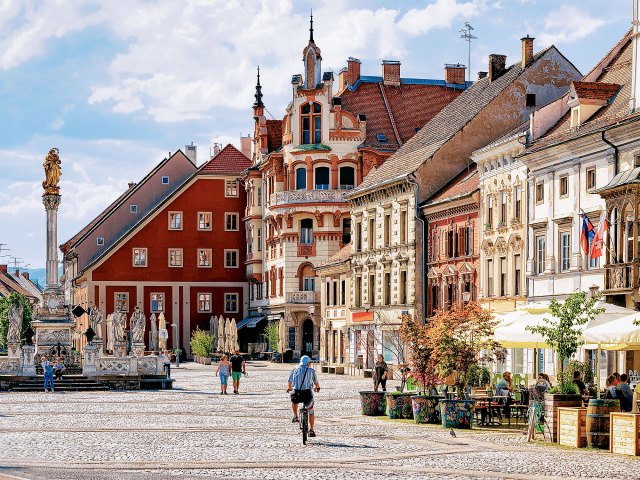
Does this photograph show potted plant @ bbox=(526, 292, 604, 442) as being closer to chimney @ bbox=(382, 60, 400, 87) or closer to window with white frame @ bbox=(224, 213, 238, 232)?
chimney @ bbox=(382, 60, 400, 87)

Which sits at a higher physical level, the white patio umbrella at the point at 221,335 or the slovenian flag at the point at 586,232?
the slovenian flag at the point at 586,232

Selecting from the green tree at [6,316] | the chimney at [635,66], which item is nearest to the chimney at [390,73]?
the chimney at [635,66]

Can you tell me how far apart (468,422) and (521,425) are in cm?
201

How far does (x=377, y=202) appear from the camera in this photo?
74.6m

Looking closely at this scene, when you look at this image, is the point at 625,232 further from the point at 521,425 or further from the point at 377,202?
the point at 377,202

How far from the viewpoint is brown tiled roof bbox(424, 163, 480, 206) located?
63225 mm

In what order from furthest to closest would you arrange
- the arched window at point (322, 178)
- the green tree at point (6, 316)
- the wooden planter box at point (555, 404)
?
the green tree at point (6, 316), the arched window at point (322, 178), the wooden planter box at point (555, 404)

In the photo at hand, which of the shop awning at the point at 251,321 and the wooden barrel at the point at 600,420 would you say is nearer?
the wooden barrel at the point at 600,420

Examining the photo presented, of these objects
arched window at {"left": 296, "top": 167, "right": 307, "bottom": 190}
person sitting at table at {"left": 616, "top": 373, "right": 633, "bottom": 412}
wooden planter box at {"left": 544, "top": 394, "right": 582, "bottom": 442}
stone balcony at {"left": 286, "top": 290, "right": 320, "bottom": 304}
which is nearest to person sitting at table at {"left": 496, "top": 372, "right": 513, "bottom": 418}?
person sitting at table at {"left": 616, "top": 373, "right": 633, "bottom": 412}

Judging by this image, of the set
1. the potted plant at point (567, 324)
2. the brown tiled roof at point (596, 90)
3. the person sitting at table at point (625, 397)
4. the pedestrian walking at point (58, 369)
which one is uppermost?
the brown tiled roof at point (596, 90)

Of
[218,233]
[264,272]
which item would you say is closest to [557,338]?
[264,272]

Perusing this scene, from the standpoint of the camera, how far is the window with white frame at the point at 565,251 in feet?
165

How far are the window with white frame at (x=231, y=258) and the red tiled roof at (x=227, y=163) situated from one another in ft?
19.6

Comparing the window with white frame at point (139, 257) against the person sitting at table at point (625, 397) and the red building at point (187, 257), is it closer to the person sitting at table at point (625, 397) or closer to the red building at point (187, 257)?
the red building at point (187, 257)
